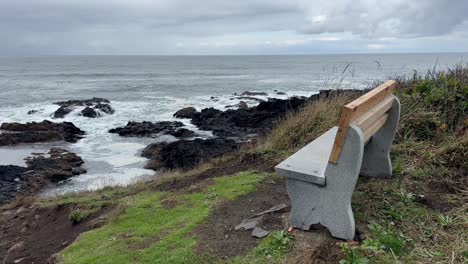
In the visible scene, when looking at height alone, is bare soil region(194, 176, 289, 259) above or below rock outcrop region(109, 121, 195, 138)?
above

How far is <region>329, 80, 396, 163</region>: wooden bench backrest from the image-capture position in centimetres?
322

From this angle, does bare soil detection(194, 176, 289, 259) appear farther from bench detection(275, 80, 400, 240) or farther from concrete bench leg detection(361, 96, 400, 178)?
concrete bench leg detection(361, 96, 400, 178)

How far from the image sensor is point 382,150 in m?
4.98

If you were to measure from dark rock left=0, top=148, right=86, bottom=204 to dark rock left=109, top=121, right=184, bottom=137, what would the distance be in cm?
564

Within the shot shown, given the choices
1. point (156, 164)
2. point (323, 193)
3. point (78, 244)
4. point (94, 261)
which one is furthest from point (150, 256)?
point (156, 164)

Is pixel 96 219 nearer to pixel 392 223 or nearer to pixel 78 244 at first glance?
pixel 78 244

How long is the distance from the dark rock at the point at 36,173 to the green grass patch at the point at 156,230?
32.1ft

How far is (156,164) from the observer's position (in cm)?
1673

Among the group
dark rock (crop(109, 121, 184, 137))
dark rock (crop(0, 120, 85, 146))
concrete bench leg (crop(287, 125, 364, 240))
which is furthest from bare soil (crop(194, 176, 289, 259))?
dark rock (crop(0, 120, 85, 146))

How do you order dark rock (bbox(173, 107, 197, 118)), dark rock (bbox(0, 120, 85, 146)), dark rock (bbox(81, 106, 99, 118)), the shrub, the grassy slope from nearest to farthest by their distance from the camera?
the grassy slope
the shrub
dark rock (bbox(0, 120, 85, 146))
dark rock (bbox(173, 107, 197, 118))
dark rock (bbox(81, 106, 99, 118))

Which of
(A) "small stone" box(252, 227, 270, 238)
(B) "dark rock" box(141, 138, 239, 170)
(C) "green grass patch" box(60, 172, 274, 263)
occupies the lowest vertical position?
(B) "dark rock" box(141, 138, 239, 170)

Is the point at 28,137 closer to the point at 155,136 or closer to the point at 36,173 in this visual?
the point at 155,136

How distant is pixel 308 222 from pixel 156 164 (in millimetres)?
13628

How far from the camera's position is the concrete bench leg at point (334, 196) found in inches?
131
